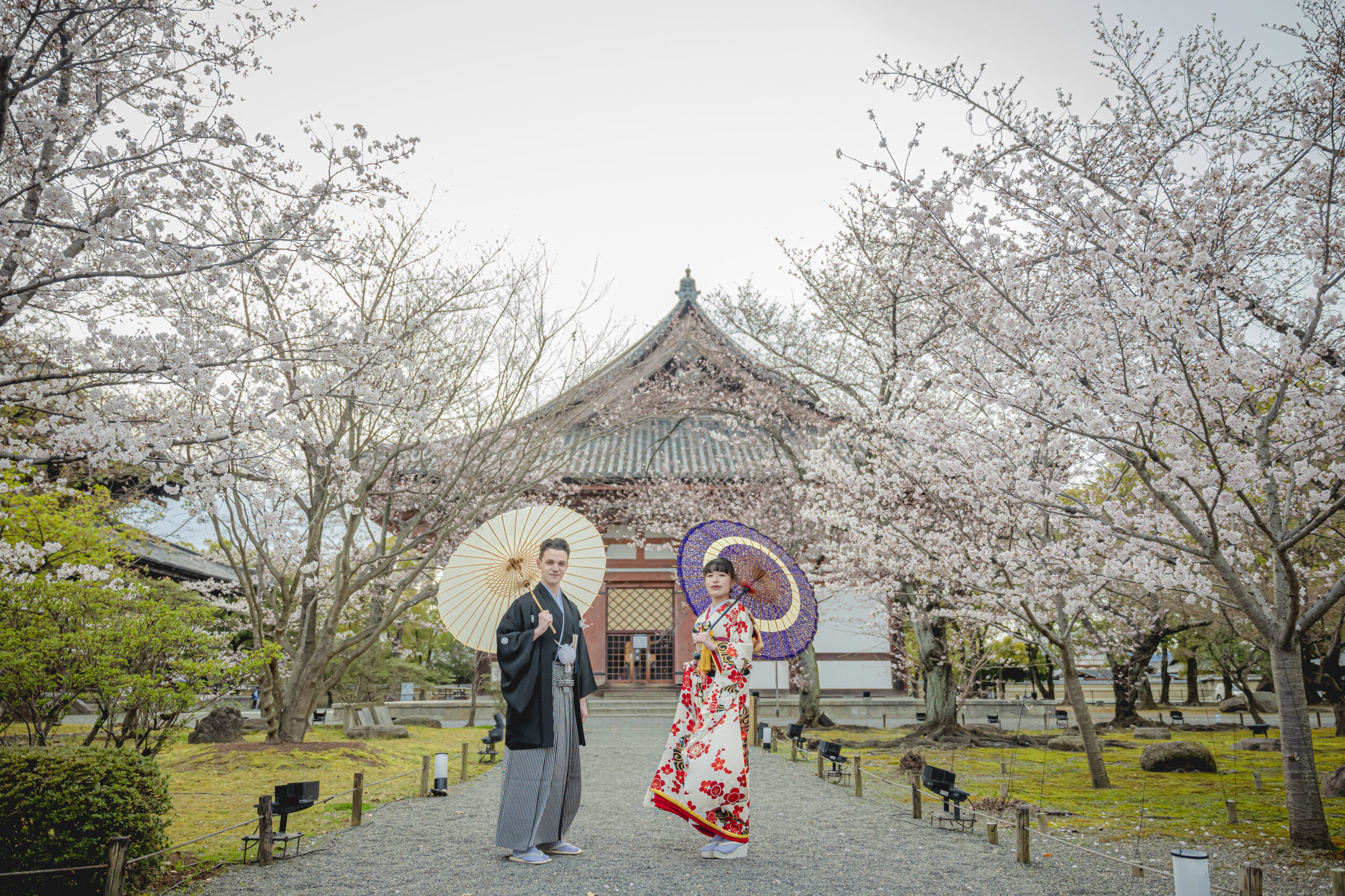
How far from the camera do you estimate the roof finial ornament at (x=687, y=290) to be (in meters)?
22.5

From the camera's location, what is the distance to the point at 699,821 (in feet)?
16.7

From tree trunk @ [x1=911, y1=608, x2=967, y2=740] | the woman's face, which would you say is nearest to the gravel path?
the woman's face

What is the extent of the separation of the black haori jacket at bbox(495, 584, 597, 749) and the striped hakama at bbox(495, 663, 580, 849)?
69 mm

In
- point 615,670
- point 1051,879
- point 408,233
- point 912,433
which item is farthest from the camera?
point 615,670

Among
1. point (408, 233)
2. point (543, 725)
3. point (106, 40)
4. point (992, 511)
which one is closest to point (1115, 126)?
point (992, 511)

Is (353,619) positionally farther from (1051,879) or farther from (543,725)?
(1051,879)

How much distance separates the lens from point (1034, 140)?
6.49m

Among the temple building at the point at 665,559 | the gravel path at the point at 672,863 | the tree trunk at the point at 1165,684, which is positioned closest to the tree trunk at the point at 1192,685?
the tree trunk at the point at 1165,684

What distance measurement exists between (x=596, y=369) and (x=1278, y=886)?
8.91 m

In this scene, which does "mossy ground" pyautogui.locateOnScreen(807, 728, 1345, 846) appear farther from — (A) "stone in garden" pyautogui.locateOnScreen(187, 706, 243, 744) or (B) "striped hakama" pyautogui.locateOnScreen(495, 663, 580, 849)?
(A) "stone in garden" pyautogui.locateOnScreen(187, 706, 243, 744)

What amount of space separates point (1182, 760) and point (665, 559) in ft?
40.3

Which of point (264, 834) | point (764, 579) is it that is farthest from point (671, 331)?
point (264, 834)

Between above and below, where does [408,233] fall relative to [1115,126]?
above

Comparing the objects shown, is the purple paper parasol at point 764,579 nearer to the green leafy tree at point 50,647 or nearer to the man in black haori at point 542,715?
the man in black haori at point 542,715
